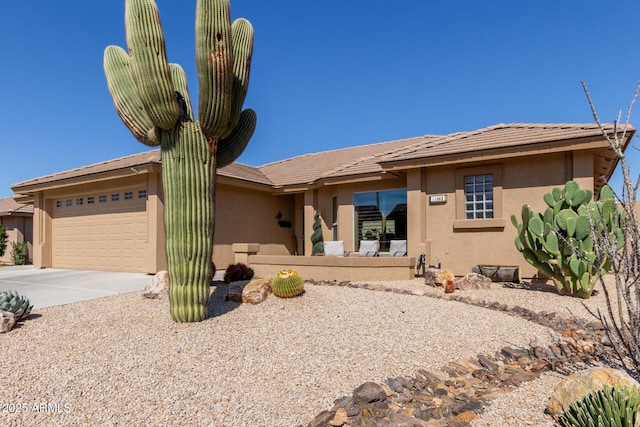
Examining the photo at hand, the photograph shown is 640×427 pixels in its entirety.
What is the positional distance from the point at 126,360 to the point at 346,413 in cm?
282

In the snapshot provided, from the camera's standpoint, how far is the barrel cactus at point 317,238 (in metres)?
13.8

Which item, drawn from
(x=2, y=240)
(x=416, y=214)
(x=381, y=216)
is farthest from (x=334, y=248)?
(x=2, y=240)

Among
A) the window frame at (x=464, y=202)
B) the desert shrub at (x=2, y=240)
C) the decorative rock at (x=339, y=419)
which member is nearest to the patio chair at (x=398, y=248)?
the window frame at (x=464, y=202)

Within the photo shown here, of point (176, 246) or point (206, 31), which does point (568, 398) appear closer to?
point (176, 246)

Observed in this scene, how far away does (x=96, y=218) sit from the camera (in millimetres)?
13914

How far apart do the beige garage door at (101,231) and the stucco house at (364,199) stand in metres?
0.04

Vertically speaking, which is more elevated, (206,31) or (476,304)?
(206,31)

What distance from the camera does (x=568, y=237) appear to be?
7645 mm

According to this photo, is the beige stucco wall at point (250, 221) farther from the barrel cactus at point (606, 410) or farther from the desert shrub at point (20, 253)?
the desert shrub at point (20, 253)

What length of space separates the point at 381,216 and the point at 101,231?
10.3 meters

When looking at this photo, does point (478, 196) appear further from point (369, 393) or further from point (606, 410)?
point (606, 410)

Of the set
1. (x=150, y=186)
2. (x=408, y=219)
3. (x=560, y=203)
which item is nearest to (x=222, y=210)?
(x=150, y=186)

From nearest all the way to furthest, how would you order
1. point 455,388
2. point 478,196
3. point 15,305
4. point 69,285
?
1. point 455,388
2. point 15,305
3. point 69,285
4. point 478,196

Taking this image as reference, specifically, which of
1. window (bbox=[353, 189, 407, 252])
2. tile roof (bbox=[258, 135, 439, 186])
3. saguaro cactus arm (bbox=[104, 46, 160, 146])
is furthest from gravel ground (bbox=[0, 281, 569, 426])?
tile roof (bbox=[258, 135, 439, 186])
